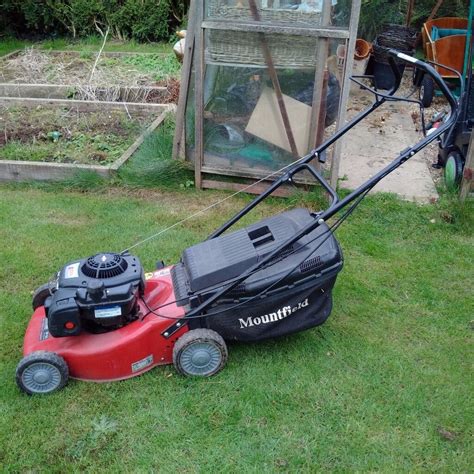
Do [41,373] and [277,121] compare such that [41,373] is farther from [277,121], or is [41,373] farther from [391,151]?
[391,151]

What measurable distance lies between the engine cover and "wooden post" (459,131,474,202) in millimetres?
2940

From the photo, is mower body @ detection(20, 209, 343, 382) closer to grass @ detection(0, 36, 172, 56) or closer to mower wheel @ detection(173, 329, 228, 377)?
mower wheel @ detection(173, 329, 228, 377)

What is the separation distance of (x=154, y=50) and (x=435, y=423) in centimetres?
868

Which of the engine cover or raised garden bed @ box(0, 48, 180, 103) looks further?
raised garden bed @ box(0, 48, 180, 103)

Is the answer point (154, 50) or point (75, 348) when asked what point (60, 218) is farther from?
point (154, 50)

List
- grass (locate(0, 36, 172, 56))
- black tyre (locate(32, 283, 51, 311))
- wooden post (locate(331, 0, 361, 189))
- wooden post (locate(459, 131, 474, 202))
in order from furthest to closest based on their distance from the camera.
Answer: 1. grass (locate(0, 36, 172, 56))
2. wooden post (locate(459, 131, 474, 202))
3. wooden post (locate(331, 0, 361, 189))
4. black tyre (locate(32, 283, 51, 311))

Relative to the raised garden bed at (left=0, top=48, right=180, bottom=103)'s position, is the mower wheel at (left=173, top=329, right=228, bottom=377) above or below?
above

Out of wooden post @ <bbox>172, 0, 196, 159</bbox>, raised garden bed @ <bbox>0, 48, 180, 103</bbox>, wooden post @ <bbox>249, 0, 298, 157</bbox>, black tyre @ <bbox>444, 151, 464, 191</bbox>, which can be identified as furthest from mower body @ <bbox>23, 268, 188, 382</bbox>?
raised garden bed @ <bbox>0, 48, 180, 103</bbox>

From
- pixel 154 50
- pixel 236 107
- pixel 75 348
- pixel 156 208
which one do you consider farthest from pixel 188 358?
pixel 154 50

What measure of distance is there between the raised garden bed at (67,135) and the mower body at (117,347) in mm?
2530

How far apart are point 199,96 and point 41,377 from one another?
9.04 ft

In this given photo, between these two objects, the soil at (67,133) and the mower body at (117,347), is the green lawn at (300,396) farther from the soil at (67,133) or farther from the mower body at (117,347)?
the soil at (67,133)

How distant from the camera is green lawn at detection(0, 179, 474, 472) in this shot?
2.61 m

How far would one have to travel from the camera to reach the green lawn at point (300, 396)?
2611 mm
